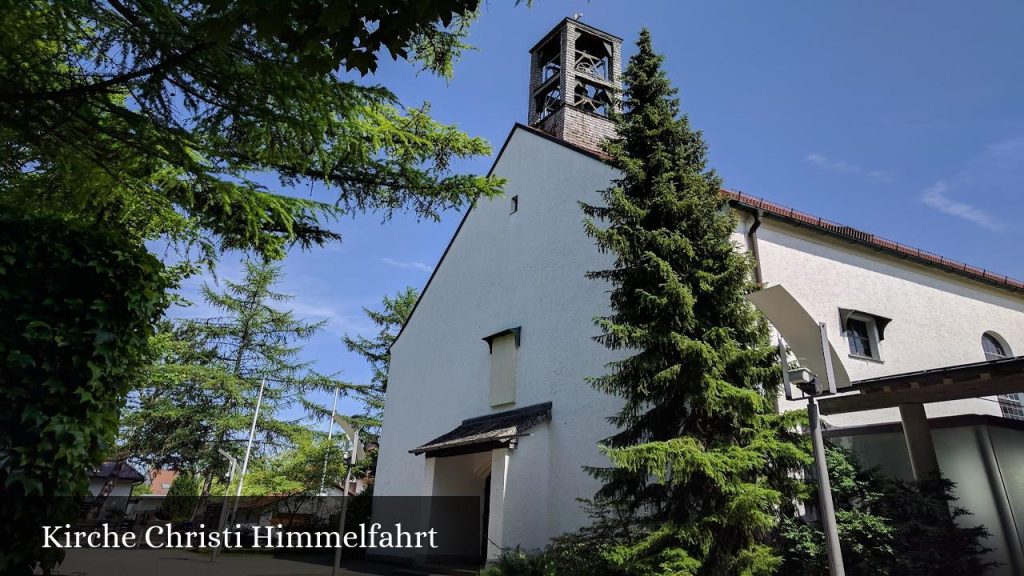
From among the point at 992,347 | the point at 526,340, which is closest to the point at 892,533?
the point at 526,340

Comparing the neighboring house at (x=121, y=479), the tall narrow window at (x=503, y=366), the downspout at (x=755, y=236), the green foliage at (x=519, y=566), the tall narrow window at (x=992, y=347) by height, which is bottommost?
the green foliage at (x=519, y=566)

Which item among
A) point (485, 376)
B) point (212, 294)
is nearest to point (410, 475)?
point (485, 376)

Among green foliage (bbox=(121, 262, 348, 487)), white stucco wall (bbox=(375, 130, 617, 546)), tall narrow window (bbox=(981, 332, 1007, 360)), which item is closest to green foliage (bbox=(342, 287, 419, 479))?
green foliage (bbox=(121, 262, 348, 487))

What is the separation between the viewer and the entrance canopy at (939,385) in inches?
295

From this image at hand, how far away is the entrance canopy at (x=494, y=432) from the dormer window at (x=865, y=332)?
22.7 feet

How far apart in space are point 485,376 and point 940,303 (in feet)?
39.3

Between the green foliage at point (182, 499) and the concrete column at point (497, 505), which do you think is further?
the green foliage at point (182, 499)

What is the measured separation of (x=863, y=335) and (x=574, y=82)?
10399 millimetres

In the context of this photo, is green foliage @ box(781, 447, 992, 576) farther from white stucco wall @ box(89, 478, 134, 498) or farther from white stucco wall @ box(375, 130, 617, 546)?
white stucco wall @ box(89, 478, 134, 498)

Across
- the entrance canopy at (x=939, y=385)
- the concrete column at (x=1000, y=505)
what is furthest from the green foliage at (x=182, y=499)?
the concrete column at (x=1000, y=505)

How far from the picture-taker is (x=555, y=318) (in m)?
13.6

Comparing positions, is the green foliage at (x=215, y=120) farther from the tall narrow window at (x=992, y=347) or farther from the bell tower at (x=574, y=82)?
the tall narrow window at (x=992, y=347)

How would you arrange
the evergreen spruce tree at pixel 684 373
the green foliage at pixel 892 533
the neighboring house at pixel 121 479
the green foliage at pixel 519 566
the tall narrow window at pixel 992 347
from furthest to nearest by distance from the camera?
the neighboring house at pixel 121 479 → the tall narrow window at pixel 992 347 → the green foliage at pixel 519 566 → the green foliage at pixel 892 533 → the evergreen spruce tree at pixel 684 373

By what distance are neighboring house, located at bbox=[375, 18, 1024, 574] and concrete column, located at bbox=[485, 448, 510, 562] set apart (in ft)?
0.11
